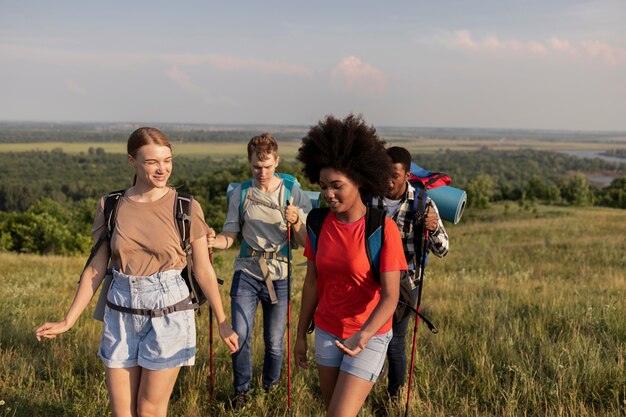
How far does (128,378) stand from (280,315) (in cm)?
167

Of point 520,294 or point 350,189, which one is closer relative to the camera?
point 350,189

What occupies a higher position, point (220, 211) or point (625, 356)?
point (625, 356)

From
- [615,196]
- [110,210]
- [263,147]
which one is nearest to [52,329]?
[110,210]

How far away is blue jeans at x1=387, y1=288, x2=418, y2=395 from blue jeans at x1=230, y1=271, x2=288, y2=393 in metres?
0.94

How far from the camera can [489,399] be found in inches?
171

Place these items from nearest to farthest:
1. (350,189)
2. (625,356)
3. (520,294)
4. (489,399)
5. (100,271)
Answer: (350,189) < (100,271) < (489,399) < (625,356) < (520,294)

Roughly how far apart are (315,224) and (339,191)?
0.92 ft

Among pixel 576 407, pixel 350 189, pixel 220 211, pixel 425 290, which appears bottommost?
pixel 220 211

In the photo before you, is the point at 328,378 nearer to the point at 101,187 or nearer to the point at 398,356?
the point at 398,356

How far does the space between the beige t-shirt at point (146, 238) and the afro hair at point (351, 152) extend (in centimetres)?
85

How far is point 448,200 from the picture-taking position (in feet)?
13.4

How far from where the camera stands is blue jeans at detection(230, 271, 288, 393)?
4.42 m

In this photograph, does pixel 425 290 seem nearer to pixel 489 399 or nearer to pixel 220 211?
pixel 489 399

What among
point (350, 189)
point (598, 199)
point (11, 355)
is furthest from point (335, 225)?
point (598, 199)
